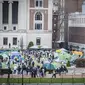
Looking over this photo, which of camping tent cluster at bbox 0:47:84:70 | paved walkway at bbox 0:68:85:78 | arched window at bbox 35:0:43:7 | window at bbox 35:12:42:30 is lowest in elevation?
paved walkway at bbox 0:68:85:78

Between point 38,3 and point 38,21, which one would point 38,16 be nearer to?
point 38,21

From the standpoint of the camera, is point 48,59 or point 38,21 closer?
point 48,59

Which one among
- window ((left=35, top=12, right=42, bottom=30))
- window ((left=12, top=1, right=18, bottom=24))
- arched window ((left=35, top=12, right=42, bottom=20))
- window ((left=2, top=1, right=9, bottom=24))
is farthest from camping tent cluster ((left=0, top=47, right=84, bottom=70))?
window ((left=2, top=1, right=9, bottom=24))

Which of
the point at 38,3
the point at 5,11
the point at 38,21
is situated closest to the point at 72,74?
the point at 38,21

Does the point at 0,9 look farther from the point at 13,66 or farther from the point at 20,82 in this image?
the point at 20,82

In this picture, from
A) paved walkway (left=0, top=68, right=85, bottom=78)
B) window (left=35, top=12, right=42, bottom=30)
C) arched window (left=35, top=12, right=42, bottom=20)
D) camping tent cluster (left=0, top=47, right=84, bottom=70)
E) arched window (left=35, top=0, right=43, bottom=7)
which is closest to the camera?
paved walkway (left=0, top=68, right=85, bottom=78)

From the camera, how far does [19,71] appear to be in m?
52.9

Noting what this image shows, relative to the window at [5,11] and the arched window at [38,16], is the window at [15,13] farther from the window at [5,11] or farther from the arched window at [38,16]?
the arched window at [38,16]

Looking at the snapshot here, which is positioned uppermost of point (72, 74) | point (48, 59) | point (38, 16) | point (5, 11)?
point (5, 11)

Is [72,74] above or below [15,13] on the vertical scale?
below

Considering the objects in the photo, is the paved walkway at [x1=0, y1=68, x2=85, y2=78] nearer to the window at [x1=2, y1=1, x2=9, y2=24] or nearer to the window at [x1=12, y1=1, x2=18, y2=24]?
the window at [x1=12, y1=1, x2=18, y2=24]

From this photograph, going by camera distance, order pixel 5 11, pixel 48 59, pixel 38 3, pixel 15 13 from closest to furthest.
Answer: pixel 48 59 < pixel 38 3 < pixel 15 13 < pixel 5 11

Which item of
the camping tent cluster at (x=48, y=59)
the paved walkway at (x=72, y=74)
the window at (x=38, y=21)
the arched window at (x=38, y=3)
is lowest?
the paved walkway at (x=72, y=74)

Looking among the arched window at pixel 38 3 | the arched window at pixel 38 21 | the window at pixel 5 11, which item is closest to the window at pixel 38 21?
the arched window at pixel 38 21
